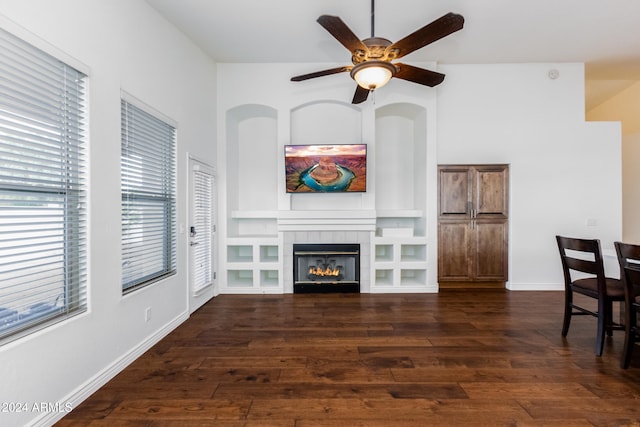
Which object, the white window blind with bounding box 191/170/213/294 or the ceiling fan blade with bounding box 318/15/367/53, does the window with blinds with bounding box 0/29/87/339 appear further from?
the ceiling fan blade with bounding box 318/15/367/53

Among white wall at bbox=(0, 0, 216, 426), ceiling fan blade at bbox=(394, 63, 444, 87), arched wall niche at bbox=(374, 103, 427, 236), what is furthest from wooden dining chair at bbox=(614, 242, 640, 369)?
white wall at bbox=(0, 0, 216, 426)

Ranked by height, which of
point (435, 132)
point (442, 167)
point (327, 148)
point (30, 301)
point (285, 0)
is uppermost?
point (285, 0)

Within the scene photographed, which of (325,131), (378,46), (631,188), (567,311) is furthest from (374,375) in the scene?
(631,188)

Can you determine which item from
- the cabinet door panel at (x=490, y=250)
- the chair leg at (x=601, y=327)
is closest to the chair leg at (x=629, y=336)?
the chair leg at (x=601, y=327)

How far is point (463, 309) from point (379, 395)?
2.16m

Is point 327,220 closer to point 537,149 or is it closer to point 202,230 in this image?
point 202,230

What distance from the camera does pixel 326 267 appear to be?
433 centimetres

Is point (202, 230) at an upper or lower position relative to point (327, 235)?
upper

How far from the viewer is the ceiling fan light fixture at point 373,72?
2.33m

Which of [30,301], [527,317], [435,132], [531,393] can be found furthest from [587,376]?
[30,301]

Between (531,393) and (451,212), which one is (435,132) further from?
(531,393)

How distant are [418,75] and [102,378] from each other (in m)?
3.67

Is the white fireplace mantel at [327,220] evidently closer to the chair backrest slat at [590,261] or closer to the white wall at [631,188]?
the chair backrest slat at [590,261]

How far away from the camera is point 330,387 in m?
1.98
